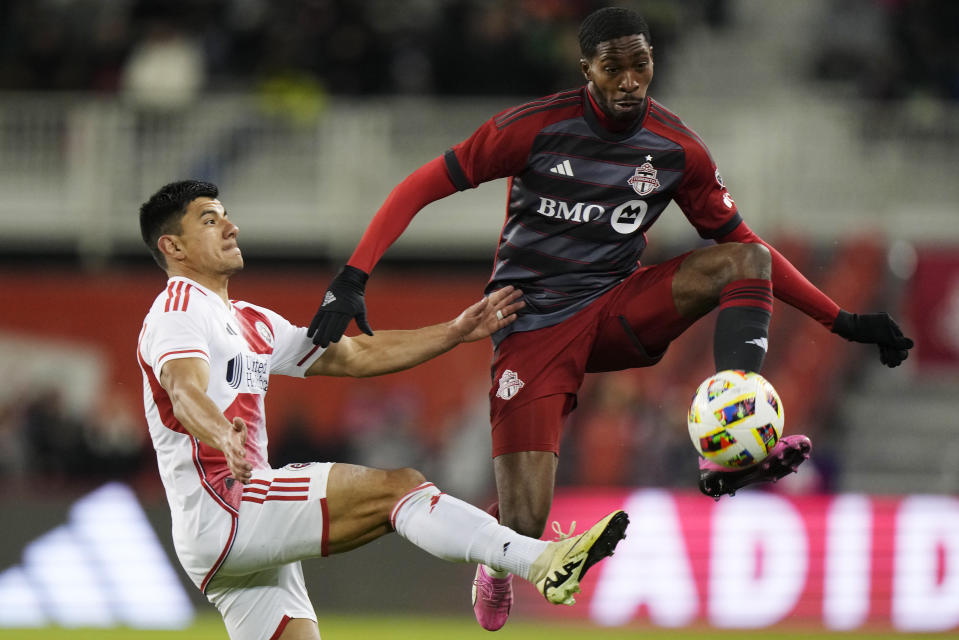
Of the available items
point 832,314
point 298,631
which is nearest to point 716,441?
point 832,314

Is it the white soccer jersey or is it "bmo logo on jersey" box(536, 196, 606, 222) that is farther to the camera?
"bmo logo on jersey" box(536, 196, 606, 222)

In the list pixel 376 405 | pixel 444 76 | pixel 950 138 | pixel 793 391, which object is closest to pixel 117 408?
pixel 376 405

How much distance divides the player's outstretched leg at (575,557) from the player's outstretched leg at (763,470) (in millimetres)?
810

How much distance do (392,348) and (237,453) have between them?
1.40 m

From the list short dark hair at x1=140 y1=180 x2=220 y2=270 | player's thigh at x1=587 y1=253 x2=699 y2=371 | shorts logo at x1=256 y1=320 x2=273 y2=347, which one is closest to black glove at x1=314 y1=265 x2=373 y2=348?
shorts logo at x1=256 y1=320 x2=273 y2=347

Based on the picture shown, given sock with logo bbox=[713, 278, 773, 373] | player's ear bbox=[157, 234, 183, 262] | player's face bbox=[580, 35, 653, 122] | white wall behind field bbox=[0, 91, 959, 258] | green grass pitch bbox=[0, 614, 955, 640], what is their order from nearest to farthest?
1. sock with logo bbox=[713, 278, 773, 373]
2. player's ear bbox=[157, 234, 183, 262]
3. player's face bbox=[580, 35, 653, 122]
4. green grass pitch bbox=[0, 614, 955, 640]
5. white wall behind field bbox=[0, 91, 959, 258]

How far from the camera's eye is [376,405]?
13414 millimetres

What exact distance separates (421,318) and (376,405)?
1044 millimetres

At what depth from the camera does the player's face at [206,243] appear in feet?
18.0

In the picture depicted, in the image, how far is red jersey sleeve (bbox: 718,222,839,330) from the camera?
602 cm

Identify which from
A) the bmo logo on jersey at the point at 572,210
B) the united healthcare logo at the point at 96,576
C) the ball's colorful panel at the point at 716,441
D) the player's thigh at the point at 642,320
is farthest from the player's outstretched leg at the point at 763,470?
the united healthcare logo at the point at 96,576

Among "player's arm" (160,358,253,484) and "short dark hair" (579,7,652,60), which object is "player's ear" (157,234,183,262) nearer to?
"player's arm" (160,358,253,484)

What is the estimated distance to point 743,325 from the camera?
545 centimetres

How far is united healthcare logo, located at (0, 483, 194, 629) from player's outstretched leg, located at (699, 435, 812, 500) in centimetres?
597
